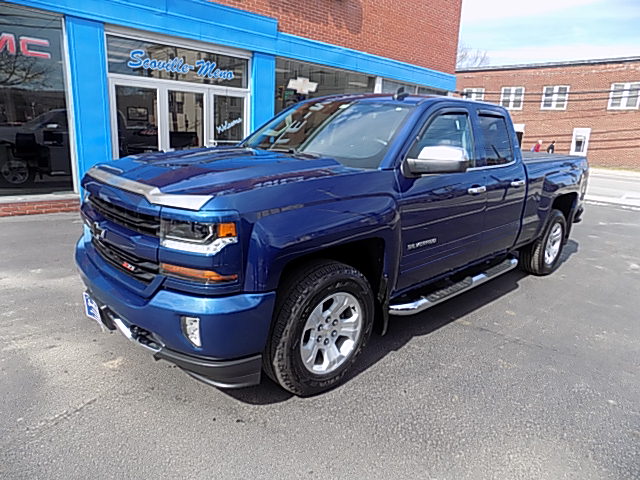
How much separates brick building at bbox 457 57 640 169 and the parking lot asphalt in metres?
29.6

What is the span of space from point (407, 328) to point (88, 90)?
6635mm

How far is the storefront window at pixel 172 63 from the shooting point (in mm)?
7973

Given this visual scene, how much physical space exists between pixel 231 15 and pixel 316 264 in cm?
795

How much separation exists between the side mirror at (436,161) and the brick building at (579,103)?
98.1 feet

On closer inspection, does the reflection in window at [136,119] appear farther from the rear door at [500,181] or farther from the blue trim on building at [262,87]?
the rear door at [500,181]

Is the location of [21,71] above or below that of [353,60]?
below

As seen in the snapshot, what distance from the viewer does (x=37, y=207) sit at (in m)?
7.58

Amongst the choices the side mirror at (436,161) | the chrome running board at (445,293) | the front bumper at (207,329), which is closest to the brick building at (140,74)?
the chrome running board at (445,293)

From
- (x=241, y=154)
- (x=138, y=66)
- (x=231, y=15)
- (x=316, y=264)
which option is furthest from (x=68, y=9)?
(x=316, y=264)

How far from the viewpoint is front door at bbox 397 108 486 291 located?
3.35 metres

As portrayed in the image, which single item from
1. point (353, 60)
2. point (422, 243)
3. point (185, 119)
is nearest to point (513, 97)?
point (353, 60)

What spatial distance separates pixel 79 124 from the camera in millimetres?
7492

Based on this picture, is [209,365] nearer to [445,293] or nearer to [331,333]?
[331,333]

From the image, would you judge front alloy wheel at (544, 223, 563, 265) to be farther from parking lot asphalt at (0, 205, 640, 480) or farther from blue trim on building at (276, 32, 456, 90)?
blue trim on building at (276, 32, 456, 90)
